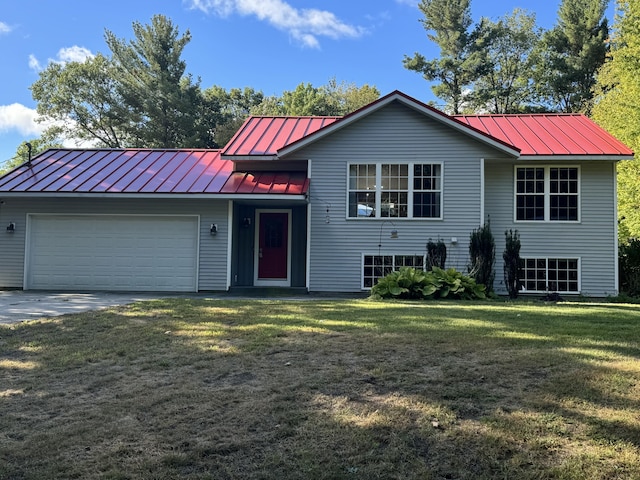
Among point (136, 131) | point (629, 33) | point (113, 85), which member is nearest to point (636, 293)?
point (629, 33)

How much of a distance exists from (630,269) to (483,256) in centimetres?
491

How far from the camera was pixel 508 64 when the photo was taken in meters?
35.8

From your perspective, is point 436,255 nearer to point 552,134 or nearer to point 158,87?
point 552,134

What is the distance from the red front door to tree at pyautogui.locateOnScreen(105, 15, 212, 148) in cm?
2219

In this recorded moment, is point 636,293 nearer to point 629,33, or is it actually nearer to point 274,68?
point 629,33

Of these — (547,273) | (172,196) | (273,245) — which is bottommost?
(547,273)

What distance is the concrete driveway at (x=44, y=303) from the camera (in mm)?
8266

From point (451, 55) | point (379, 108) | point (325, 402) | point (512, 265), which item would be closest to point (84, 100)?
point (451, 55)

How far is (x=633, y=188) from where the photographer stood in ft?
55.9

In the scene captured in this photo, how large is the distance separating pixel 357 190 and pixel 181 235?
5221 mm

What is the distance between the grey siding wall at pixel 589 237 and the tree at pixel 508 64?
22.4 meters

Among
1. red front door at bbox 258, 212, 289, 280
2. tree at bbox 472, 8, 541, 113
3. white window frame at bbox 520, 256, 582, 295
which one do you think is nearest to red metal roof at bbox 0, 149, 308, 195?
red front door at bbox 258, 212, 289, 280

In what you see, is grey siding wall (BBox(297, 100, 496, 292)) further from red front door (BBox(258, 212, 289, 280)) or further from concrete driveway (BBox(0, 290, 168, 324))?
concrete driveway (BBox(0, 290, 168, 324))

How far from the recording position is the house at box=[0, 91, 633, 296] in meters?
12.9
